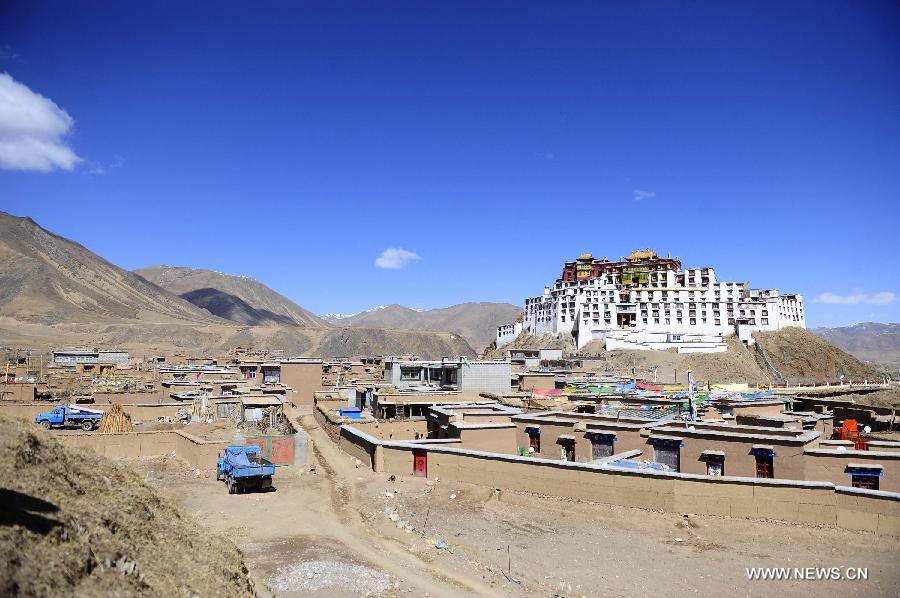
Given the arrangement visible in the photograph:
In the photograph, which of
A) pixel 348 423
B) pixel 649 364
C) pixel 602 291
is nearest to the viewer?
pixel 348 423

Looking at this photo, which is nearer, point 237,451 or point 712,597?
point 712,597


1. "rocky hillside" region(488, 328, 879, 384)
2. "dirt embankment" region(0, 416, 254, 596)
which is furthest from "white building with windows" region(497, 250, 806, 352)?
"dirt embankment" region(0, 416, 254, 596)

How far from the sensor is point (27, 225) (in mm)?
187875

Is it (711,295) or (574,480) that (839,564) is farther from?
(711,295)

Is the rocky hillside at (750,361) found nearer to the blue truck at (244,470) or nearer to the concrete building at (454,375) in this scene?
the concrete building at (454,375)

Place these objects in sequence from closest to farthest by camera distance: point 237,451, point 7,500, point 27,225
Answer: point 7,500
point 237,451
point 27,225

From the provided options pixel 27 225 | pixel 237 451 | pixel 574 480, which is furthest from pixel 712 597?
pixel 27 225

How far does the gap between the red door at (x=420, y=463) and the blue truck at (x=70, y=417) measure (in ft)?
64.0

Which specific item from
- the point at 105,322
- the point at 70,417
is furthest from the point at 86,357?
the point at 105,322

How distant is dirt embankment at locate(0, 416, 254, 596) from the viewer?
8.05m

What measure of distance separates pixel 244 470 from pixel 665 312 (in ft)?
335

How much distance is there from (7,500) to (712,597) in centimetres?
1427

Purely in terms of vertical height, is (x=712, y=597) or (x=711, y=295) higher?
(x=711, y=295)

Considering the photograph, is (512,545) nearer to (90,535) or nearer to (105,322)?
(90,535)
